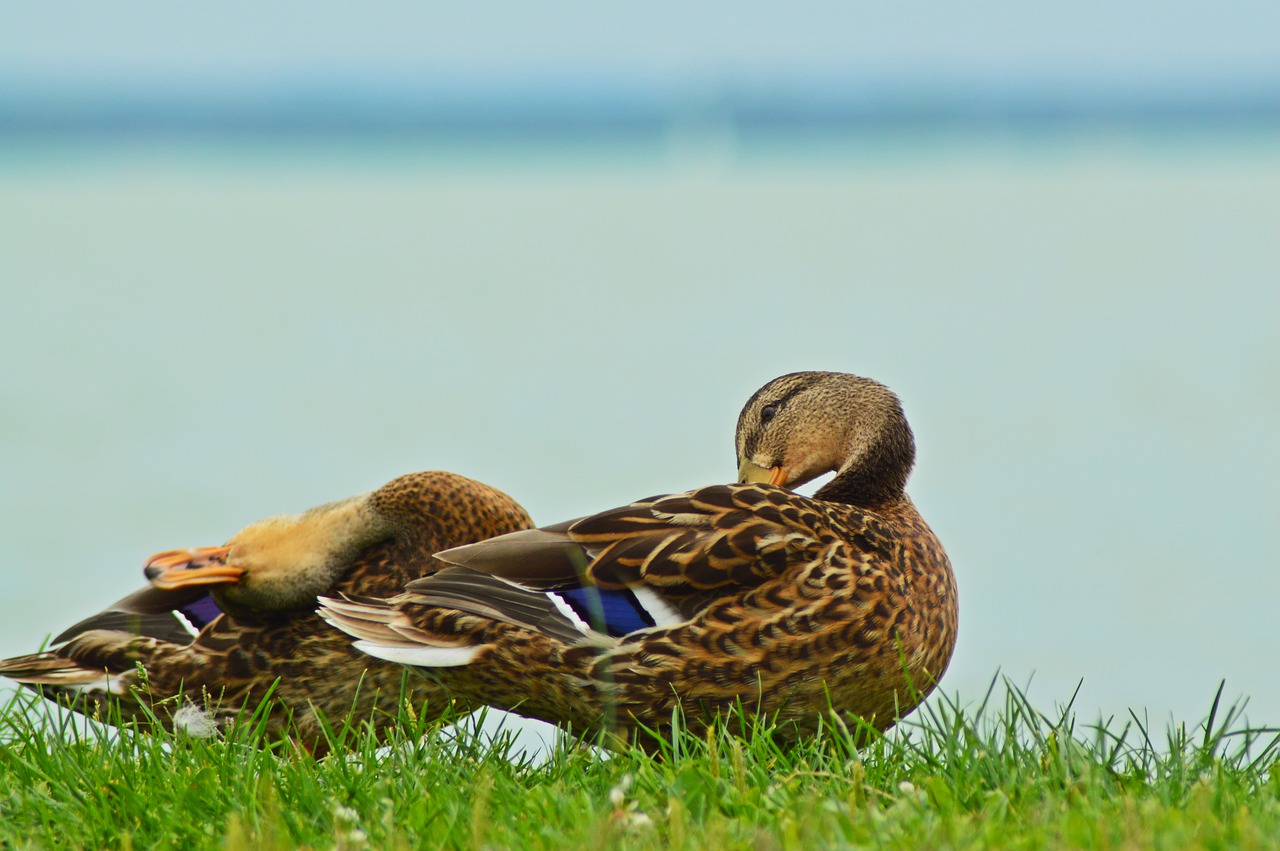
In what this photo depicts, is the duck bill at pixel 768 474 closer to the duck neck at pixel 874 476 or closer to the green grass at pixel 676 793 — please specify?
the duck neck at pixel 874 476

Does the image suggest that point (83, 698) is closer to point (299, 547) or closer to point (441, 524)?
point (299, 547)

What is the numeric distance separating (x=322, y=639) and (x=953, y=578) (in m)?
1.56

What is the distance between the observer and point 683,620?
3.23m

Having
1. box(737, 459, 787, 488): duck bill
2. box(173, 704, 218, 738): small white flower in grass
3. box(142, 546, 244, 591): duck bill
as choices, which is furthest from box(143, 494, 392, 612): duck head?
box(737, 459, 787, 488): duck bill

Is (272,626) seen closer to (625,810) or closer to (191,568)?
(191,568)

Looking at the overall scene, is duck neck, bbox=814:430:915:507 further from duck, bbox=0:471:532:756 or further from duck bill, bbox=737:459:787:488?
duck, bbox=0:471:532:756

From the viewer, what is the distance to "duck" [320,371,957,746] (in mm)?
3199

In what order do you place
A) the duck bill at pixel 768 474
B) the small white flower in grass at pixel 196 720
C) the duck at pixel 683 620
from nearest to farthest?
the duck at pixel 683 620
the small white flower in grass at pixel 196 720
the duck bill at pixel 768 474

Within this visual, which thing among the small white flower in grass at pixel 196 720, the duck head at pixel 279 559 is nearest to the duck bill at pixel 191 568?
the duck head at pixel 279 559

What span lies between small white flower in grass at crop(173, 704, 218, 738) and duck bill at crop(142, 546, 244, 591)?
0.32 m

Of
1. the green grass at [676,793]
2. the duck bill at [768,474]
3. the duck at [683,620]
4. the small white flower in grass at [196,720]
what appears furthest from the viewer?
the duck bill at [768,474]

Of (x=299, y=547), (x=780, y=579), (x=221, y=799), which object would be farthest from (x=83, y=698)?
(x=780, y=579)

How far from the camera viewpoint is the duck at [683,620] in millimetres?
3199

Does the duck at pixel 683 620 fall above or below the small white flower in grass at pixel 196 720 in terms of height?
above
